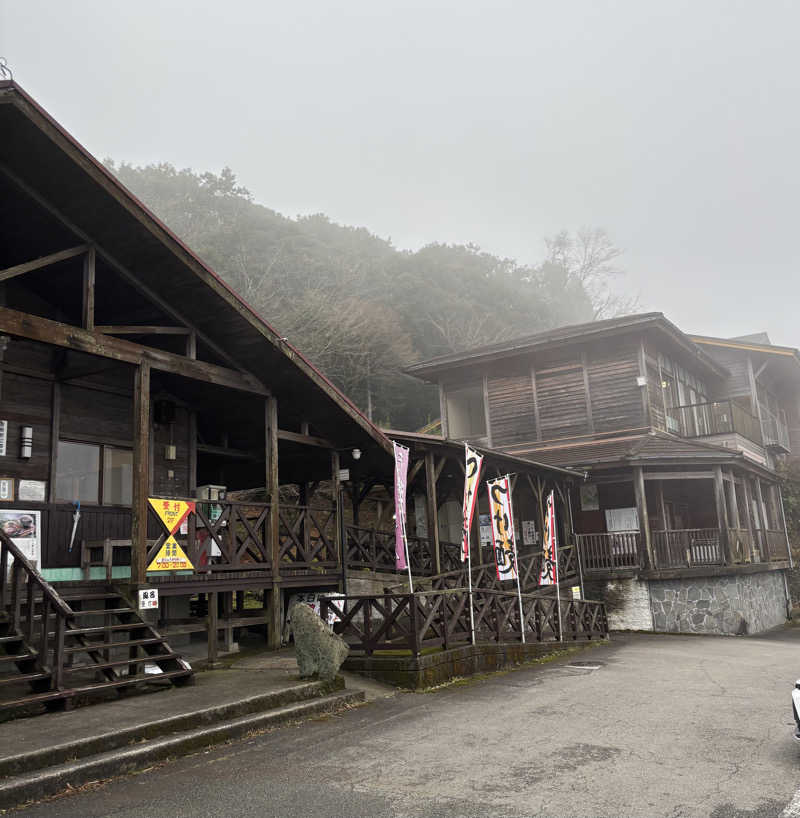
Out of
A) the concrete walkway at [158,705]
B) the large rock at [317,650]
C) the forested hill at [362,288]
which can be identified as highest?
the forested hill at [362,288]

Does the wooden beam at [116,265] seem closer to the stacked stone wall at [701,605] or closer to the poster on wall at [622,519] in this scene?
the stacked stone wall at [701,605]

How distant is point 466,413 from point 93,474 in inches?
725

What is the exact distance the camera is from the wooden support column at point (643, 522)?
20.0 m

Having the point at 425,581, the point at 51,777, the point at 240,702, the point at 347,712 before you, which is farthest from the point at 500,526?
the point at 51,777

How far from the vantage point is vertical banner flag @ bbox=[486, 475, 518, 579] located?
14.3m

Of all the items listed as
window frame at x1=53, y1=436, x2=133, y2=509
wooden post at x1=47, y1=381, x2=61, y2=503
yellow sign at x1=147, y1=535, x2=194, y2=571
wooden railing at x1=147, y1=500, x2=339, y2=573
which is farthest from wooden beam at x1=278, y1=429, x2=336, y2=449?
wooden post at x1=47, y1=381, x2=61, y2=503

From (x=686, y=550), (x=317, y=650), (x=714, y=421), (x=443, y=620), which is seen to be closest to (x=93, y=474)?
(x=317, y=650)

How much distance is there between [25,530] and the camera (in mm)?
10648

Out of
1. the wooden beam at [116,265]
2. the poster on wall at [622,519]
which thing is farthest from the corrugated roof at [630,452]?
the wooden beam at [116,265]

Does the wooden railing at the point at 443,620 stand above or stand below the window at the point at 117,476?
below

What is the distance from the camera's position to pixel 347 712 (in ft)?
28.2

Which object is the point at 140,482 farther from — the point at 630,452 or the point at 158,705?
the point at 630,452

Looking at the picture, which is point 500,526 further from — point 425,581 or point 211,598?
point 211,598

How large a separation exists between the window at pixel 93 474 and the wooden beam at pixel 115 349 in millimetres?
2252
